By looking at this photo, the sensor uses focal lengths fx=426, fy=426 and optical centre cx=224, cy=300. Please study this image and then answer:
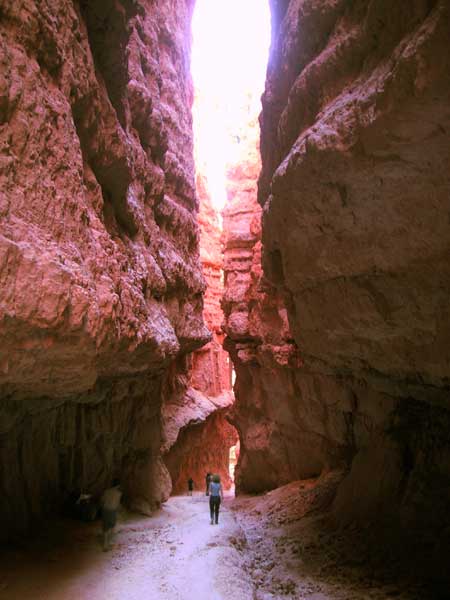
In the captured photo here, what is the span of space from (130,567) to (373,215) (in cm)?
560

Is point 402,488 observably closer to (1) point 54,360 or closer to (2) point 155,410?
(1) point 54,360

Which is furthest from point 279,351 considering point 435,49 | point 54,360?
point 435,49

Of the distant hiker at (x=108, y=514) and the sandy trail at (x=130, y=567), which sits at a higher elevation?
the distant hiker at (x=108, y=514)

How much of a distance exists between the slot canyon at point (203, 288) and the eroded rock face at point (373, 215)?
2cm

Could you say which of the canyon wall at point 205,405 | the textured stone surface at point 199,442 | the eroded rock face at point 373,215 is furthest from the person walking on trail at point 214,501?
the textured stone surface at point 199,442

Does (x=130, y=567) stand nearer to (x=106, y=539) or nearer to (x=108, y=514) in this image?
(x=106, y=539)

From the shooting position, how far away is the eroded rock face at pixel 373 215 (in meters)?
3.20

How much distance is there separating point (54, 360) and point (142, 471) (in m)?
7.24

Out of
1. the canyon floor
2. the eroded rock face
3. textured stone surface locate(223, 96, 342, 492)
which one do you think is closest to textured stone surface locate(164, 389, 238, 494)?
textured stone surface locate(223, 96, 342, 492)

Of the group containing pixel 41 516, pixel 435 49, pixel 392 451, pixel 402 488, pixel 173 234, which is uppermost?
pixel 173 234

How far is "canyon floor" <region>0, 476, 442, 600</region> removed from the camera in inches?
196

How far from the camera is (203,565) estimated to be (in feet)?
19.4

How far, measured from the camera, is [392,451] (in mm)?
6516

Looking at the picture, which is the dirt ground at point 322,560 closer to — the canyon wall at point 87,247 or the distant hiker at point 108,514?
the distant hiker at point 108,514
